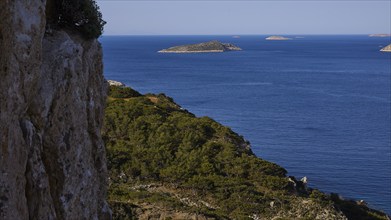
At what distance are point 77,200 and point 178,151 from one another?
1879cm

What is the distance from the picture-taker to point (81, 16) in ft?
31.7

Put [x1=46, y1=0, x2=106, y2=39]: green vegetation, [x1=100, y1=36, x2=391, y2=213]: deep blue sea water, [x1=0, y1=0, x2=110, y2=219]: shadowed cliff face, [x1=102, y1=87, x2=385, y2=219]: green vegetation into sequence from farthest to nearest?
[x1=100, y1=36, x2=391, y2=213]: deep blue sea water → [x1=102, y1=87, x2=385, y2=219]: green vegetation → [x1=46, y1=0, x2=106, y2=39]: green vegetation → [x1=0, y1=0, x2=110, y2=219]: shadowed cliff face

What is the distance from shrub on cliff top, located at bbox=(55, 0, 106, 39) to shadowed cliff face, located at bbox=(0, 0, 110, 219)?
0.29 m

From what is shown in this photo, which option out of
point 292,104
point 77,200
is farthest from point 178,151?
point 292,104

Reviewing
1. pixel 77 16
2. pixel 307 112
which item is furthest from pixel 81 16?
pixel 307 112

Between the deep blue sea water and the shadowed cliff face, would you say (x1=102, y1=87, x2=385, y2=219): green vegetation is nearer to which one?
the shadowed cliff face

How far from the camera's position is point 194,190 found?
23281mm

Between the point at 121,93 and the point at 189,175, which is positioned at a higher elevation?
the point at 121,93

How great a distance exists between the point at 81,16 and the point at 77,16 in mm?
110

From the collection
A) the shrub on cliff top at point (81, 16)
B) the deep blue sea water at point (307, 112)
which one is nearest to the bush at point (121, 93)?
the deep blue sea water at point (307, 112)

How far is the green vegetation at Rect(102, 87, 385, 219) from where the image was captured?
21.5 metres

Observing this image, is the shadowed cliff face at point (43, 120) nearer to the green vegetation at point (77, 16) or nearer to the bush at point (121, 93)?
the green vegetation at point (77, 16)

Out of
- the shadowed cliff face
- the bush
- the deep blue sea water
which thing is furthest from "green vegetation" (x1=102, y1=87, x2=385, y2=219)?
the deep blue sea water

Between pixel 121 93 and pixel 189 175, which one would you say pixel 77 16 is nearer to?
pixel 189 175
